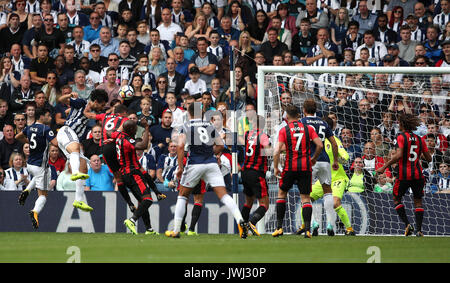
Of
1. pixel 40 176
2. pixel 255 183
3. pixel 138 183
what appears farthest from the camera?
pixel 40 176

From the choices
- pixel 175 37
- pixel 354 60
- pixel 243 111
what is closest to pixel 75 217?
pixel 243 111

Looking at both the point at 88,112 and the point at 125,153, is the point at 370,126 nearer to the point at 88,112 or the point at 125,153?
the point at 125,153

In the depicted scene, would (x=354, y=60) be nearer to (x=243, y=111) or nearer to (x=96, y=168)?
(x=243, y=111)

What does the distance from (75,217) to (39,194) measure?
107 centimetres

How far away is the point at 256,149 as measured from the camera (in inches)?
547

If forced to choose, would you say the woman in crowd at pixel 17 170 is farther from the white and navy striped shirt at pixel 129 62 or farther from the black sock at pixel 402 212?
the black sock at pixel 402 212

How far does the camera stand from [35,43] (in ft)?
65.8

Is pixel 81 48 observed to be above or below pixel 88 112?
above

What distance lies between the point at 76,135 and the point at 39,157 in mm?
825

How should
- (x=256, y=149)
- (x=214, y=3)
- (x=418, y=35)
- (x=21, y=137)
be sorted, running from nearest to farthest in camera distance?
(x=256, y=149)
(x=21, y=137)
(x=418, y=35)
(x=214, y=3)

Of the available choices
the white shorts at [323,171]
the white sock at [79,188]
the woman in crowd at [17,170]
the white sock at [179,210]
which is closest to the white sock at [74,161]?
the white sock at [79,188]

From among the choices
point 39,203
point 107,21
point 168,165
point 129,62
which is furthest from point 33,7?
point 39,203

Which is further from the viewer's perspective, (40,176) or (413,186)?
(40,176)

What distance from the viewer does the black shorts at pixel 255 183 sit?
45.2 feet
